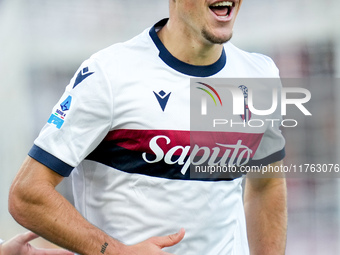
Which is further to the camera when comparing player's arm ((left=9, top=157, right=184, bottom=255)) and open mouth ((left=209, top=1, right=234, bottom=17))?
open mouth ((left=209, top=1, right=234, bottom=17))

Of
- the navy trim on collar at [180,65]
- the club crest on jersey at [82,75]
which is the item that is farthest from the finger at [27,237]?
the navy trim on collar at [180,65]

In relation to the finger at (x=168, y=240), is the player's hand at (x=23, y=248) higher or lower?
lower

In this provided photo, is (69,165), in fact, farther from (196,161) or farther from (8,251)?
(8,251)

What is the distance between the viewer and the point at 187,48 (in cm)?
226

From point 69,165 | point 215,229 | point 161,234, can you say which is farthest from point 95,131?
point 215,229

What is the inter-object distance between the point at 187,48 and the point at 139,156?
43cm

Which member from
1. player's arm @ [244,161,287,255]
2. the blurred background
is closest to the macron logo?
player's arm @ [244,161,287,255]

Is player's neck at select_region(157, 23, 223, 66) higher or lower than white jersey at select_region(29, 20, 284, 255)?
higher

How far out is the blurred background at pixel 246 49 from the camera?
16.7 feet

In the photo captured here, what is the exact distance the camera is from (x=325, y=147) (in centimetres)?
516

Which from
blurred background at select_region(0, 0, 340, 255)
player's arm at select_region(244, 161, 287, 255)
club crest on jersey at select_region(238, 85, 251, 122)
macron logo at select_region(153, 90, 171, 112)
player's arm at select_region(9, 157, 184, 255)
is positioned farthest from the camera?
blurred background at select_region(0, 0, 340, 255)

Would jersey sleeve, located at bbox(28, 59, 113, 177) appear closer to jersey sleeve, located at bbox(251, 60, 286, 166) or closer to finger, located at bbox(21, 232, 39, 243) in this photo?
finger, located at bbox(21, 232, 39, 243)

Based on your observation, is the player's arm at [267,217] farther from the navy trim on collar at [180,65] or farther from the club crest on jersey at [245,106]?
the navy trim on collar at [180,65]

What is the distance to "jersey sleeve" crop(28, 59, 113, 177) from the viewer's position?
6.54 feet
